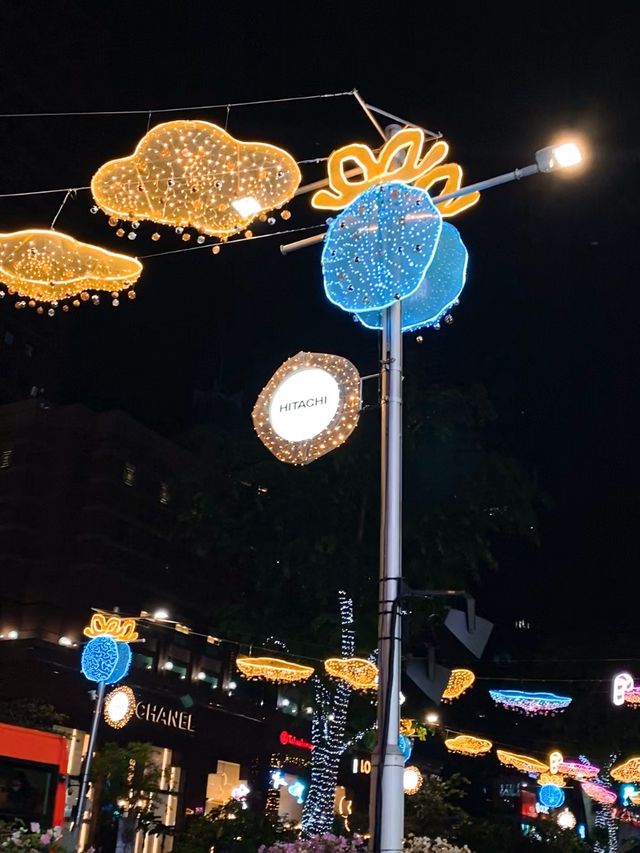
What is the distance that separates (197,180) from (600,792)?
37.3m

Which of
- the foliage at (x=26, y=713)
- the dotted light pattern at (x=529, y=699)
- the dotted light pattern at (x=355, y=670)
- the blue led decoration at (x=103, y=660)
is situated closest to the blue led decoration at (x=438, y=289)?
the dotted light pattern at (x=355, y=670)

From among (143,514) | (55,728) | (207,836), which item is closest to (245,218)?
(207,836)

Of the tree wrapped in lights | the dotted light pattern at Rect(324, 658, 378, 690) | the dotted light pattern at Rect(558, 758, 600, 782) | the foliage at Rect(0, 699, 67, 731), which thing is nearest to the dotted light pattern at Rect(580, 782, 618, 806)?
the dotted light pattern at Rect(558, 758, 600, 782)

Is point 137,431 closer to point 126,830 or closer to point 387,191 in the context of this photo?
point 126,830

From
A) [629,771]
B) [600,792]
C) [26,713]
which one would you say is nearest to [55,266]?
[26,713]

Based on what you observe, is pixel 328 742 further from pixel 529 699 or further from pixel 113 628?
pixel 529 699

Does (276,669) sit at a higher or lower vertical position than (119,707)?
higher

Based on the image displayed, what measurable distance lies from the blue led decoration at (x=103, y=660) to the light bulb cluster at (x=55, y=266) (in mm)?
12628

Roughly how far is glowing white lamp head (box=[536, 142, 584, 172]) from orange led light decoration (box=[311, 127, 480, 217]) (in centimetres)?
97

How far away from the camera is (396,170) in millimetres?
7852

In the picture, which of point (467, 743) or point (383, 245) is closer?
point (383, 245)

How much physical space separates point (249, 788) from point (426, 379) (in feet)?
58.5

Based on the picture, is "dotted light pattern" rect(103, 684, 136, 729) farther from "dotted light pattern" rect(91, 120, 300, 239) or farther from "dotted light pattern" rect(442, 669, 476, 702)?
"dotted light pattern" rect(91, 120, 300, 239)

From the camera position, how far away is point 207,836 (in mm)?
13797
